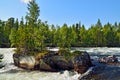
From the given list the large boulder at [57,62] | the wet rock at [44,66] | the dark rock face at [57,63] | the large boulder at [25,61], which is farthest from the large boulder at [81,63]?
the large boulder at [25,61]

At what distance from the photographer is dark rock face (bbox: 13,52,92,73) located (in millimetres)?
45338

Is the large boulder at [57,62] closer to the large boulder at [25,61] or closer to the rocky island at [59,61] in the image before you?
the rocky island at [59,61]

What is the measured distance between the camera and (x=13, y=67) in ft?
170

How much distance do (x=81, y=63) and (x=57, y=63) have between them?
4.92 meters

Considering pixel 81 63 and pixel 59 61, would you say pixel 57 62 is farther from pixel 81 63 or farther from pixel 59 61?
pixel 81 63

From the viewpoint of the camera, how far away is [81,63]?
A: 148 ft

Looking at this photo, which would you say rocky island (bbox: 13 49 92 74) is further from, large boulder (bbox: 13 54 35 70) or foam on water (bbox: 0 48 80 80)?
foam on water (bbox: 0 48 80 80)

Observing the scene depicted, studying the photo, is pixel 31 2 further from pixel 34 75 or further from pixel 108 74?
pixel 108 74

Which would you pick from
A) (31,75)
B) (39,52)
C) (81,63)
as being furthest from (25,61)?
(81,63)

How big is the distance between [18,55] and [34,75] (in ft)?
33.1

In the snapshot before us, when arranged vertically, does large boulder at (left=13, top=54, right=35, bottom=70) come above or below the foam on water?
above

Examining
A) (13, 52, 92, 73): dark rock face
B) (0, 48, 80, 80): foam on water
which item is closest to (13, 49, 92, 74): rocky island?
(13, 52, 92, 73): dark rock face

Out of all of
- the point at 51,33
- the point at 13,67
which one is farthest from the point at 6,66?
the point at 51,33

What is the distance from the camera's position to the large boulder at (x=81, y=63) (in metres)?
44.5
